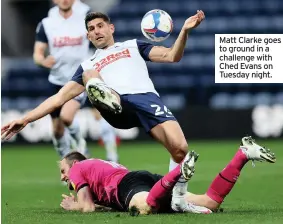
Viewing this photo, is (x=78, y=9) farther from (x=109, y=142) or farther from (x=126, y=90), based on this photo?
(x=126, y=90)

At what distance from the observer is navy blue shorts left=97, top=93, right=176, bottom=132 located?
282 inches

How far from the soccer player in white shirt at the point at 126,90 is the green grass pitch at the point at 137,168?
21.9 inches

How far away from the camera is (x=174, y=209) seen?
6832 mm

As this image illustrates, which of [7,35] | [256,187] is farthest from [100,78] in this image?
[7,35]

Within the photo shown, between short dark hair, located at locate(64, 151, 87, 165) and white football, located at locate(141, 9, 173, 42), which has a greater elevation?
white football, located at locate(141, 9, 173, 42)

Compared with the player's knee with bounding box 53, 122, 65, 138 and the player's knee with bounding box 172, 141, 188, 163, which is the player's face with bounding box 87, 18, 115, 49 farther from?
the player's knee with bounding box 53, 122, 65, 138

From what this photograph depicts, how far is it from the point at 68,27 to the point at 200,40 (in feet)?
34.7

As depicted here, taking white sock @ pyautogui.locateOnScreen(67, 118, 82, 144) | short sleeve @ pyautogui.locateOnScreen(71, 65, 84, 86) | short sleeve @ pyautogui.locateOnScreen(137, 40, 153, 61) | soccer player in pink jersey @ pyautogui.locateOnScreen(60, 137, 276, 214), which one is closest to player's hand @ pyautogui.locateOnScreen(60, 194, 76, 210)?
soccer player in pink jersey @ pyautogui.locateOnScreen(60, 137, 276, 214)

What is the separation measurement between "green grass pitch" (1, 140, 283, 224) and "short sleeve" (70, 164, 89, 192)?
228 mm

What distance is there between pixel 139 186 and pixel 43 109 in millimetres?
1092

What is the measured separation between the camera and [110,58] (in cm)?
754

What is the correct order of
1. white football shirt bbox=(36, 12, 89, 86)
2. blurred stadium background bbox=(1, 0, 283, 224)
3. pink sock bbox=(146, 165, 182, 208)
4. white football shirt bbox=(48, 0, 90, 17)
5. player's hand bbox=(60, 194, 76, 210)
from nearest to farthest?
pink sock bbox=(146, 165, 182, 208) → player's hand bbox=(60, 194, 76, 210) → white football shirt bbox=(36, 12, 89, 86) → white football shirt bbox=(48, 0, 90, 17) → blurred stadium background bbox=(1, 0, 283, 224)

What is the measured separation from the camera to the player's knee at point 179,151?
704 cm

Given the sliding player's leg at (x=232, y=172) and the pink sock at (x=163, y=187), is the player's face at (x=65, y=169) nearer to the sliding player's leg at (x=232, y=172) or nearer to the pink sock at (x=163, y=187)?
the pink sock at (x=163, y=187)
